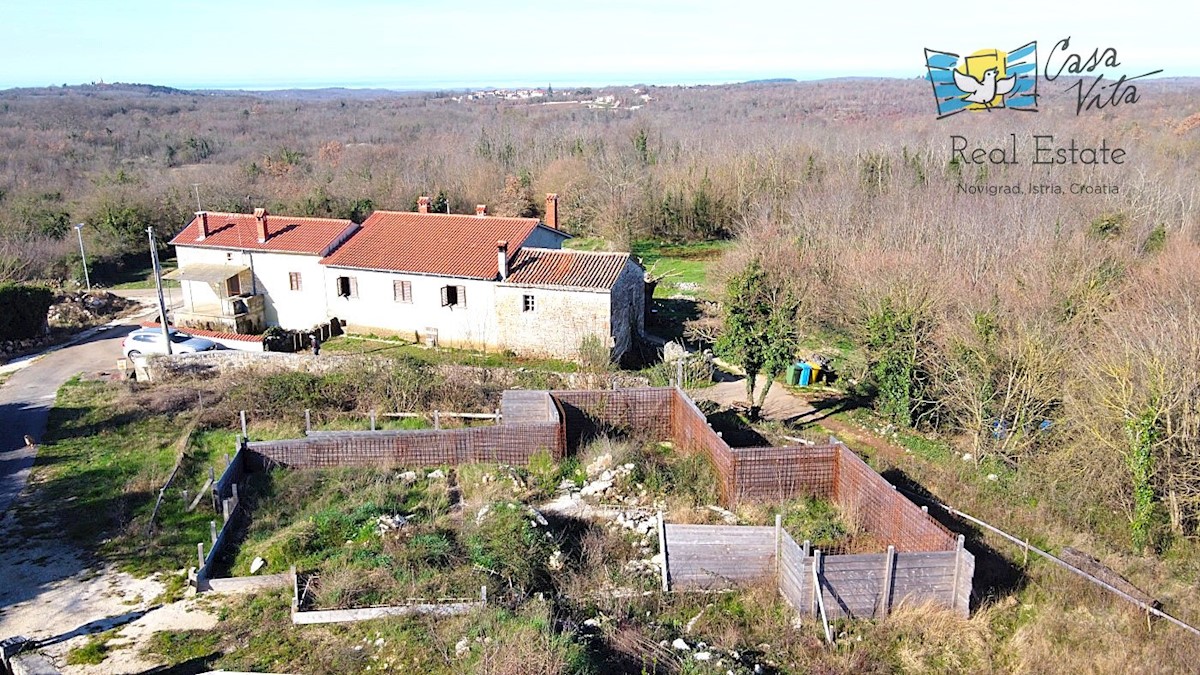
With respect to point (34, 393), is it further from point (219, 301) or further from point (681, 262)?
point (681, 262)

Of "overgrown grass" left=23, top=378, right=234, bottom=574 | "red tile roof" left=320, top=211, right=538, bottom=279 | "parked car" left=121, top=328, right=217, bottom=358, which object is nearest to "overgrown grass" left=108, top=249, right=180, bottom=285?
"parked car" left=121, top=328, right=217, bottom=358

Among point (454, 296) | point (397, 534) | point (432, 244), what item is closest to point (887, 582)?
point (397, 534)

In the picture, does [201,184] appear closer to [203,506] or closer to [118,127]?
[203,506]

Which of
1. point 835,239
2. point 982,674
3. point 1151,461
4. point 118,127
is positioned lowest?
point 982,674

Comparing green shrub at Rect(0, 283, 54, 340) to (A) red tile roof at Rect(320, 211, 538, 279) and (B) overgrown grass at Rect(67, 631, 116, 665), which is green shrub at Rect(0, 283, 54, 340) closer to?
(A) red tile roof at Rect(320, 211, 538, 279)

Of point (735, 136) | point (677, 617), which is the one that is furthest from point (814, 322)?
point (735, 136)

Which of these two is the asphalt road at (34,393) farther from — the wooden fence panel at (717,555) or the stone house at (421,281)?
the wooden fence panel at (717,555)
